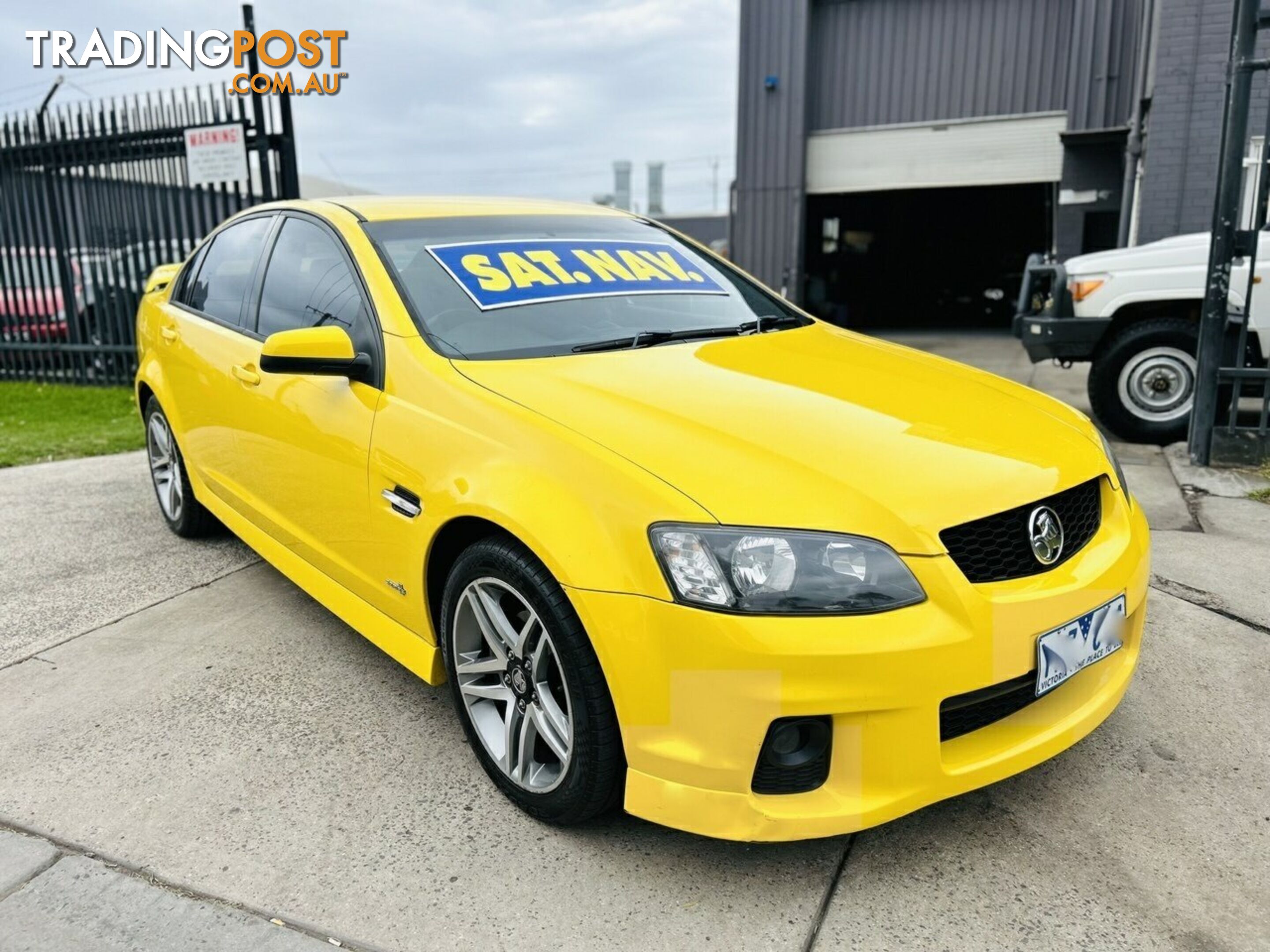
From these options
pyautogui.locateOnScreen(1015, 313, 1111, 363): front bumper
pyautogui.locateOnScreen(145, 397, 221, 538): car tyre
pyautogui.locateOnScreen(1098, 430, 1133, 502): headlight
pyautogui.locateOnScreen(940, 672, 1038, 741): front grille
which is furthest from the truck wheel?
pyautogui.locateOnScreen(145, 397, 221, 538): car tyre

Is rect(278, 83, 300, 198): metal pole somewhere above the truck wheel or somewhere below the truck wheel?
above

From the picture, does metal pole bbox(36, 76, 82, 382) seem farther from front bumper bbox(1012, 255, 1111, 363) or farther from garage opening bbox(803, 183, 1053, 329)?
garage opening bbox(803, 183, 1053, 329)

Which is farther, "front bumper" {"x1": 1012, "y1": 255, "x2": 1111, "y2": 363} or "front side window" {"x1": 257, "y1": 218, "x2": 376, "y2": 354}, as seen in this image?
"front bumper" {"x1": 1012, "y1": 255, "x2": 1111, "y2": 363}

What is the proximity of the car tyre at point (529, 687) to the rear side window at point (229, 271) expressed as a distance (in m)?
1.87

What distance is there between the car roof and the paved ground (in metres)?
1.49

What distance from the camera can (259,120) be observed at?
7699mm

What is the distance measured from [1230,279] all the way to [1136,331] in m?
Answer: 0.84

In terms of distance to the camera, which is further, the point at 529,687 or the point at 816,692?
the point at 529,687

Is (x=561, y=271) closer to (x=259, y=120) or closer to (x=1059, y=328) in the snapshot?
(x=1059, y=328)

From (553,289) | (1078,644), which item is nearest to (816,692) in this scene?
(1078,644)

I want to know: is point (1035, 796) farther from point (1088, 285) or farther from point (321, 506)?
point (1088, 285)

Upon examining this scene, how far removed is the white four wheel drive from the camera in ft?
20.0

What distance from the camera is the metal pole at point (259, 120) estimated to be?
7492mm

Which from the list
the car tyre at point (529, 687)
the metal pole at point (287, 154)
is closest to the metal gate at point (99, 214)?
the metal pole at point (287, 154)
